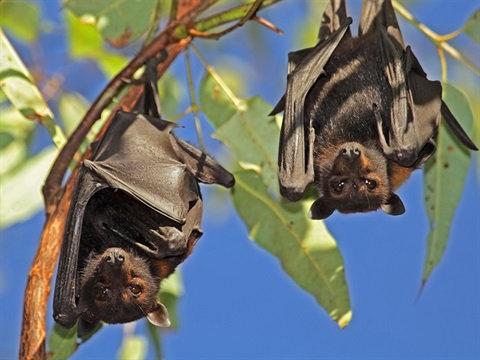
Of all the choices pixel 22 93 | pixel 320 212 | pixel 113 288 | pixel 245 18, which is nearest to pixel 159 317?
pixel 113 288

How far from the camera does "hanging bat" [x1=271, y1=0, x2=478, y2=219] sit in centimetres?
593

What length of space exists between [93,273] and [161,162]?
0.78 m

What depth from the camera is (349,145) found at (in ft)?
19.6

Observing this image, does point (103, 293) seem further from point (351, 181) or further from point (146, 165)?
point (351, 181)

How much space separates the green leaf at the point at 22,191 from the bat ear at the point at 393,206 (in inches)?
101

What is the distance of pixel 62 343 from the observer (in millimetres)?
6613

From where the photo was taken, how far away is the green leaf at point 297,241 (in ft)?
22.0

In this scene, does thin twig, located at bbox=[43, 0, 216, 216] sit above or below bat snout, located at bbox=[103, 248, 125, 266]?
above

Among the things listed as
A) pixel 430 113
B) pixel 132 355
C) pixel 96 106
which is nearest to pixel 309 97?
pixel 430 113

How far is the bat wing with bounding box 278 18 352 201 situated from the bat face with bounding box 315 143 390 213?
0.46ft

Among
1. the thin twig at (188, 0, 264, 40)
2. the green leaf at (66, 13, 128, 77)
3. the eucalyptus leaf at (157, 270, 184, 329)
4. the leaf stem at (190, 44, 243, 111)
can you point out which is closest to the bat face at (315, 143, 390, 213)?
the thin twig at (188, 0, 264, 40)

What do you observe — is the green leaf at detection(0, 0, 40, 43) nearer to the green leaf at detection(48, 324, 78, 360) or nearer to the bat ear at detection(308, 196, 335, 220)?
the green leaf at detection(48, 324, 78, 360)

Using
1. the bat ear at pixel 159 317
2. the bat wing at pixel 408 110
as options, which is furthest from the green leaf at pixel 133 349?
the bat wing at pixel 408 110

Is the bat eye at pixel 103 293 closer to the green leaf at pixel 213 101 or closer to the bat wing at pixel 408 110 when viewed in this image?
the green leaf at pixel 213 101
